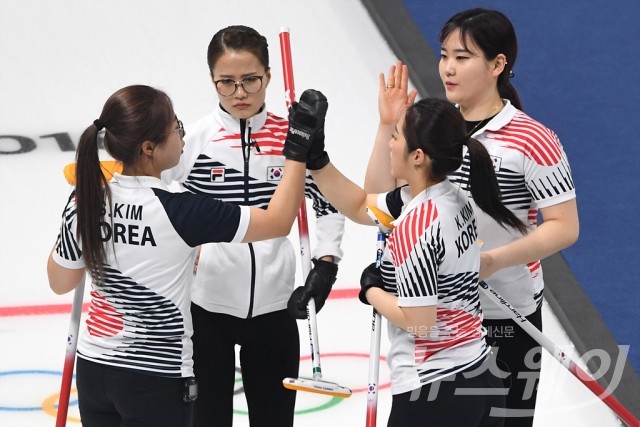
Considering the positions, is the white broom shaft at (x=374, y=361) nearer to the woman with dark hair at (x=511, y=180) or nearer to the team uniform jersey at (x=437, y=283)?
the team uniform jersey at (x=437, y=283)

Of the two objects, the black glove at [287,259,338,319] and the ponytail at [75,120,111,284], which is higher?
the ponytail at [75,120,111,284]

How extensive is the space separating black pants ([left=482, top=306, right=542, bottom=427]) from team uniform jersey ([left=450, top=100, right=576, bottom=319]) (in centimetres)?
5

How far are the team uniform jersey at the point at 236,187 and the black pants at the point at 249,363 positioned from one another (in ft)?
0.15

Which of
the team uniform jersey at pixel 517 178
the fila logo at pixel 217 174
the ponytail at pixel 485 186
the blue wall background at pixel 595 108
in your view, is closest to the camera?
the ponytail at pixel 485 186

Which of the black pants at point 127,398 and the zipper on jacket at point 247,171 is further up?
the zipper on jacket at point 247,171

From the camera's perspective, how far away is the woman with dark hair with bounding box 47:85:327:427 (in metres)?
2.71

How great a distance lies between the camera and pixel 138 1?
6.96m

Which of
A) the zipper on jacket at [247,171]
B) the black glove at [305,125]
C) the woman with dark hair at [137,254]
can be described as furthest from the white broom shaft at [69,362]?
the black glove at [305,125]

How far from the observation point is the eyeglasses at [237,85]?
3121 mm

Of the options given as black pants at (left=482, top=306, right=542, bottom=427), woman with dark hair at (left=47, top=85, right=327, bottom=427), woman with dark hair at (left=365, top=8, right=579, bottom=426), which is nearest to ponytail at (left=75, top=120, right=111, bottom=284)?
woman with dark hair at (left=47, top=85, right=327, bottom=427)

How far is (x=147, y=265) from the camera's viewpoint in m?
2.73

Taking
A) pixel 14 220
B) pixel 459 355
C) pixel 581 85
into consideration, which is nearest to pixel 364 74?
pixel 581 85

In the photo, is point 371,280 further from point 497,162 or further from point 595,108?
point 595,108

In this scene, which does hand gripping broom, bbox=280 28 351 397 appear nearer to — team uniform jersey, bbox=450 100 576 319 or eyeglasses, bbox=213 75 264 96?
eyeglasses, bbox=213 75 264 96
